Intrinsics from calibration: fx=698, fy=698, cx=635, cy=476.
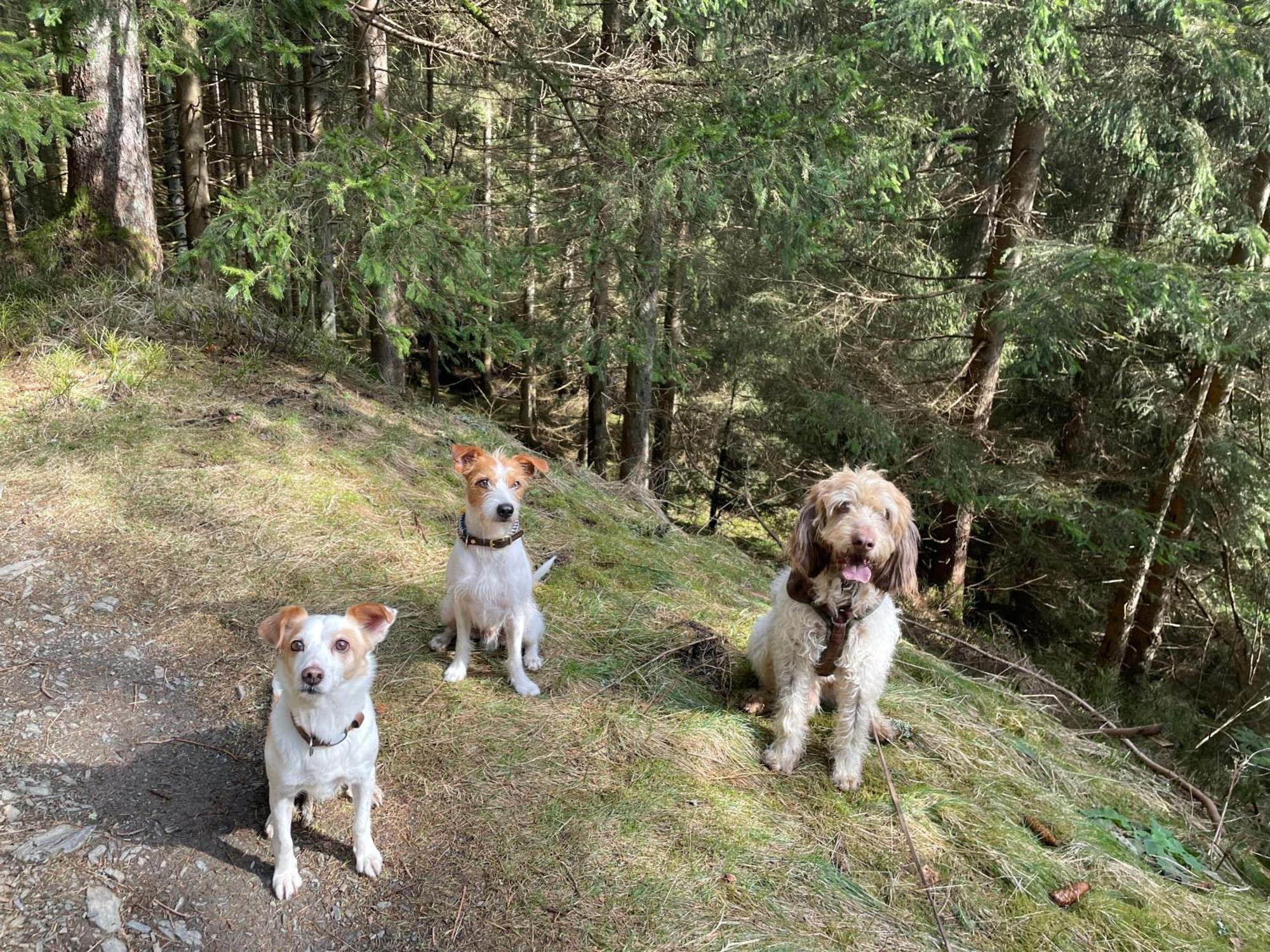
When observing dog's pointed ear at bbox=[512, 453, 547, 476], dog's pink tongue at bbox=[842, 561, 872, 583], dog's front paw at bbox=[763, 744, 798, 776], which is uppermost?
dog's pointed ear at bbox=[512, 453, 547, 476]

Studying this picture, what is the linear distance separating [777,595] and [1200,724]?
9320 mm

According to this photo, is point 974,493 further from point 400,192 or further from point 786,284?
point 400,192

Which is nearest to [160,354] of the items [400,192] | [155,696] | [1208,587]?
[400,192]

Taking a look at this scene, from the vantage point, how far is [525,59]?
7.28 m

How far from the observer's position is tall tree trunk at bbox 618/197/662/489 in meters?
9.83

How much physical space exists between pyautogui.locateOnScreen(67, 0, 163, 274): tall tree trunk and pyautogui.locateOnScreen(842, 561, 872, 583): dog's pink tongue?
7701 mm

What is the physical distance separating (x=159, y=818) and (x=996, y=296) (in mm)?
10752

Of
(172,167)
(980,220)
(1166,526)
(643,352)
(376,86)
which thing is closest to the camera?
(376,86)

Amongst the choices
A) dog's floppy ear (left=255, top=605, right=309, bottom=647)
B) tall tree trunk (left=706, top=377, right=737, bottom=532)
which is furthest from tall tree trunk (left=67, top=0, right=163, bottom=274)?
tall tree trunk (left=706, top=377, right=737, bottom=532)

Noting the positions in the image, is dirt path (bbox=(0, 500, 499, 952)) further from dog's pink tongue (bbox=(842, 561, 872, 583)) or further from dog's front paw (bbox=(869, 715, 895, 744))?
dog's front paw (bbox=(869, 715, 895, 744))

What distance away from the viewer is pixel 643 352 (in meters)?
10.4

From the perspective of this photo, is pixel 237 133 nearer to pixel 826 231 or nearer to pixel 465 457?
pixel 826 231

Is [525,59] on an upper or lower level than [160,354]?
upper

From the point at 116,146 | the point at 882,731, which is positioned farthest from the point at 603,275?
the point at 882,731
